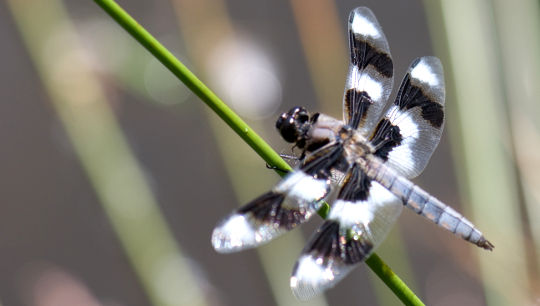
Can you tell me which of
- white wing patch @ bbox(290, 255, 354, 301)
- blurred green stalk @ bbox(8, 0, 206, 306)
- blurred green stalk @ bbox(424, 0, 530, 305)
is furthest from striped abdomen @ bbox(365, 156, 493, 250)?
blurred green stalk @ bbox(8, 0, 206, 306)

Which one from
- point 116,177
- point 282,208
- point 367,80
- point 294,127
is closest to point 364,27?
point 367,80

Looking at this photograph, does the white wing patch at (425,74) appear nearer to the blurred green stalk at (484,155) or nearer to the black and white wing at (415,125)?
the black and white wing at (415,125)

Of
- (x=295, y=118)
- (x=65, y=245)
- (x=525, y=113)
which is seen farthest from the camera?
(x=65, y=245)

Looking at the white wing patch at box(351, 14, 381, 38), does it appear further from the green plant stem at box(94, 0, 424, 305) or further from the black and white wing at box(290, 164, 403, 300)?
the green plant stem at box(94, 0, 424, 305)

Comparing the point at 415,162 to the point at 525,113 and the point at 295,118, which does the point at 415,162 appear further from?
the point at 525,113

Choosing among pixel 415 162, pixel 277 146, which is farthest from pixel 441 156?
pixel 415 162

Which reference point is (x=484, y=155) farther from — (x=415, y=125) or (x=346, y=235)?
(x=346, y=235)
